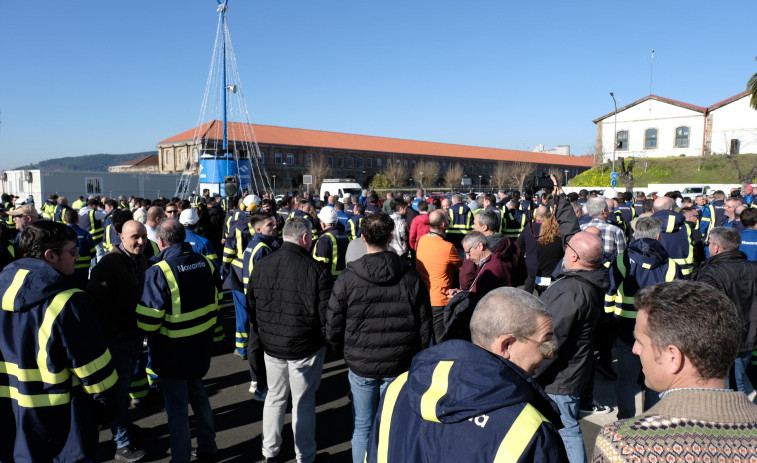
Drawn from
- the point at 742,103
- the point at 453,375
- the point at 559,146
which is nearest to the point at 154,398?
the point at 453,375

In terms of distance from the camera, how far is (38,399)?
2811 mm

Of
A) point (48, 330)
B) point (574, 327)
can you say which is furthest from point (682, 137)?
point (48, 330)

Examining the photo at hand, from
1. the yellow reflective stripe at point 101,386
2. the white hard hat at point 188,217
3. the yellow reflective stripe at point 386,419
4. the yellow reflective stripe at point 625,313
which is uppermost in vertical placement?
the white hard hat at point 188,217

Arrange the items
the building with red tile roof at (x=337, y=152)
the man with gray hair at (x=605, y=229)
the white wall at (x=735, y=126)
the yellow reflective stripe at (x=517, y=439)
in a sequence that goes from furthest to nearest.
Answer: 1. the building with red tile roof at (x=337, y=152)
2. the white wall at (x=735, y=126)
3. the man with gray hair at (x=605, y=229)
4. the yellow reflective stripe at (x=517, y=439)

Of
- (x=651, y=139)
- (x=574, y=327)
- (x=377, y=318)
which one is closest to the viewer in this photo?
(x=574, y=327)

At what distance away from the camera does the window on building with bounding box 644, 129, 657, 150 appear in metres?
49.2

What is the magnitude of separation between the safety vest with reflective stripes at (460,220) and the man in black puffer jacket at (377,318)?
7.20 metres

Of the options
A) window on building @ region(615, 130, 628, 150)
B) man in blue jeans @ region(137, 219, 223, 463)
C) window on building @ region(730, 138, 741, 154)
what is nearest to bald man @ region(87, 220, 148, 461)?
man in blue jeans @ region(137, 219, 223, 463)

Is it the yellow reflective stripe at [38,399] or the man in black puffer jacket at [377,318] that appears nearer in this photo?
the yellow reflective stripe at [38,399]

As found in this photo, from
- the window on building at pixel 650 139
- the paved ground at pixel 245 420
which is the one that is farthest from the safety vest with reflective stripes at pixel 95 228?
the window on building at pixel 650 139

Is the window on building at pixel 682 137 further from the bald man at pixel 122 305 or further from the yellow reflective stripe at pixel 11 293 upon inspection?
the yellow reflective stripe at pixel 11 293

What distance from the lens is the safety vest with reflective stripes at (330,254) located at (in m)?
6.02

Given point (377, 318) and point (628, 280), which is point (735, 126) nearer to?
point (628, 280)

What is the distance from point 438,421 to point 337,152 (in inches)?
2661
